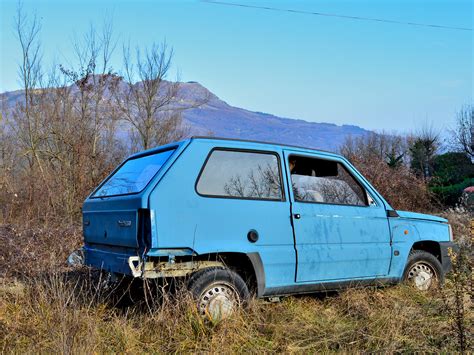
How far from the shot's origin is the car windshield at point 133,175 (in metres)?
4.24

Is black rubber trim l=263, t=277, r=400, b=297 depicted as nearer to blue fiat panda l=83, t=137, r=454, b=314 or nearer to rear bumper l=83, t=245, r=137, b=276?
blue fiat panda l=83, t=137, r=454, b=314

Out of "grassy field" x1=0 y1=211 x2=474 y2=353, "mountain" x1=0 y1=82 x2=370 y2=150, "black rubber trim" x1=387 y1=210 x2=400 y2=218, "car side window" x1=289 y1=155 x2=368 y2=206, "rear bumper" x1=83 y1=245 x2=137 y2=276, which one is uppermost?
"mountain" x1=0 y1=82 x2=370 y2=150

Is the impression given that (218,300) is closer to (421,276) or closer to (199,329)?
(199,329)

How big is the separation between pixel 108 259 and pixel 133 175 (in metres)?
0.87

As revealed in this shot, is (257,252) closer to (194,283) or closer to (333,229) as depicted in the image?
(194,283)

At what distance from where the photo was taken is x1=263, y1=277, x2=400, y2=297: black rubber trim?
4.44m

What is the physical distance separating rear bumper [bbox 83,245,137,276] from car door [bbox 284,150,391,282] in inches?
66.2

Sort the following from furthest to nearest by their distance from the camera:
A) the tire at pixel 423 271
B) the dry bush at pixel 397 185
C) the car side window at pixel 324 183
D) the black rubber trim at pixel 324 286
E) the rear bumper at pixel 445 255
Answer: the dry bush at pixel 397 185 < the rear bumper at pixel 445 255 < the tire at pixel 423 271 < the car side window at pixel 324 183 < the black rubber trim at pixel 324 286

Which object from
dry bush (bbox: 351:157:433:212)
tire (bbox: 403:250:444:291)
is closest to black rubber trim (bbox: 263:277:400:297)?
tire (bbox: 403:250:444:291)

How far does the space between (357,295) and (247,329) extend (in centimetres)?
154

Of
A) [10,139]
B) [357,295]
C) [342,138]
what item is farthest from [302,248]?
[342,138]

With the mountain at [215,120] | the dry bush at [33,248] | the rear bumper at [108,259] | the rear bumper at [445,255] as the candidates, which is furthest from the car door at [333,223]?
the dry bush at [33,248]

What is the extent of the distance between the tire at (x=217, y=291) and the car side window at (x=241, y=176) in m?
0.73

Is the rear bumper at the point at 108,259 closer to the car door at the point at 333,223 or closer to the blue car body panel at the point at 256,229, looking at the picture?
the blue car body panel at the point at 256,229
